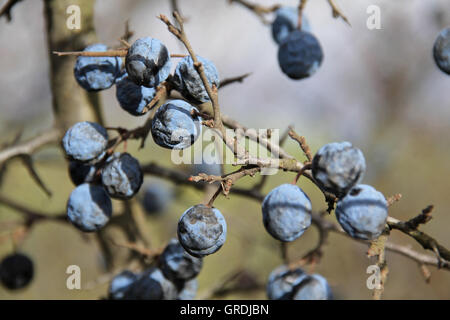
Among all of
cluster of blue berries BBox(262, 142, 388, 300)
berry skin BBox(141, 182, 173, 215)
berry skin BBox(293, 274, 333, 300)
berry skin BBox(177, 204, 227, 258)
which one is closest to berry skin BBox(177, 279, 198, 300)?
berry skin BBox(293, 274, 333, 300)

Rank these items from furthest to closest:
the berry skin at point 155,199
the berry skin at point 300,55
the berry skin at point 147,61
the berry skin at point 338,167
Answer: the berry skin at point 155,199 → the berry skin at point 300,55 → the berry skin at point 147,61 → the berry skin at point 338,167

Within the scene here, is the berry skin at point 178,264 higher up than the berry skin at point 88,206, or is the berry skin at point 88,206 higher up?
the berry skin at point 88,206

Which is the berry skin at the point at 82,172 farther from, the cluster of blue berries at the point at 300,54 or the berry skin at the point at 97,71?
the cluster of blue berries at the point at 300,54

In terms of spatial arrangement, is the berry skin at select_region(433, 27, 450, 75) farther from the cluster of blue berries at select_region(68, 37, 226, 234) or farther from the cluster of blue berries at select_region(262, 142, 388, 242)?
the cluster of blue berries at select_region(68, 37, 226, 234)

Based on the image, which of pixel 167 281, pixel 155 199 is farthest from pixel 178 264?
pixel 155 199

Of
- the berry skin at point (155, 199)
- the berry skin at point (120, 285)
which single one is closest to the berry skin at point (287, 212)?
the berry skin at point (120, 285)

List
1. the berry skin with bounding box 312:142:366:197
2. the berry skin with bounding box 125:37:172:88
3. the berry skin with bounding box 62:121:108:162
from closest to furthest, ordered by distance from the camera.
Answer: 1. the berry skin with bounding box 312:142:366:197
2. the berry skin with bounding box 125:37:172:88
3. the berry skin with bounding box 62:121:108:162

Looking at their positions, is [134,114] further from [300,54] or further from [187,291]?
[300,54]
